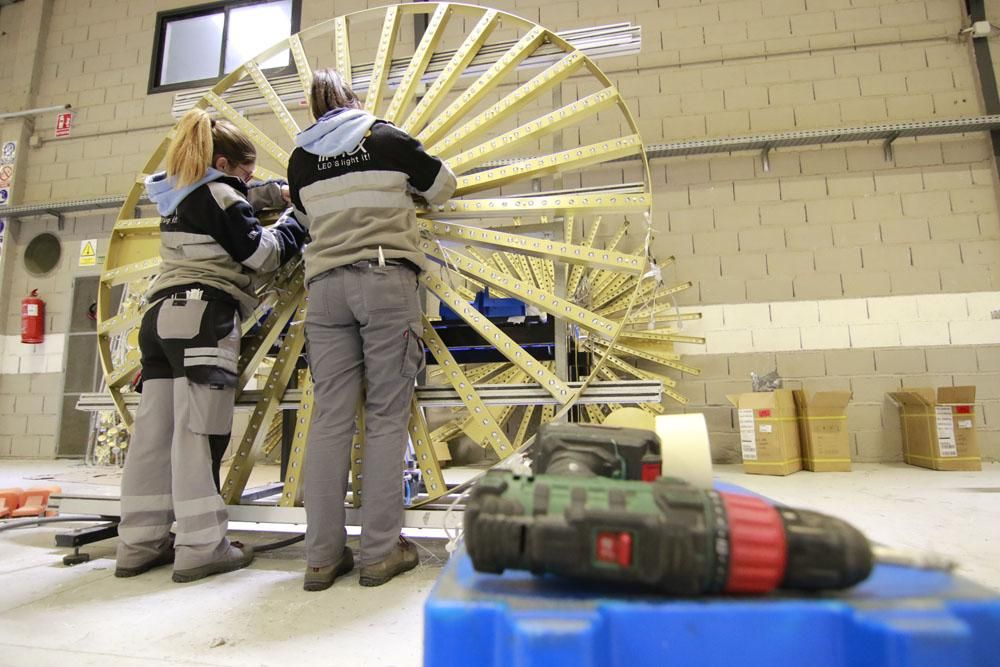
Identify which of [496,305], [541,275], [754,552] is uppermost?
[541,275]

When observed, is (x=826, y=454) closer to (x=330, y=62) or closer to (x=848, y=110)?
(x=848, y=110)

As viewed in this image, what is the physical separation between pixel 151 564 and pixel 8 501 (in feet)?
4.72

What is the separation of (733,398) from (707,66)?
320 centimetres

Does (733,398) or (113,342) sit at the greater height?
(113,342)

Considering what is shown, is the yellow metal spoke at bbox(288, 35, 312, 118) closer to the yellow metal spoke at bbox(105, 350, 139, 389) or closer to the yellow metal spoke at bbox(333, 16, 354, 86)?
the yellow metal spoke at bbox(333, 16, 354, 86)

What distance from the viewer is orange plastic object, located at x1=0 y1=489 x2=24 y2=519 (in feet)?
8.52

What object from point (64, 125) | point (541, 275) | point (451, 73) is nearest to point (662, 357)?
point (541, 275)

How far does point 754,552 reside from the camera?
0.52m

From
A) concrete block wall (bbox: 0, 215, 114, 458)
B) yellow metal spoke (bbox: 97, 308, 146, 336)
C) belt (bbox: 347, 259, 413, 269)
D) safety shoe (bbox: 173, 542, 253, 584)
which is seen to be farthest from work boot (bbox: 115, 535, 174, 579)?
concrete block wall (bbox: 0, 215, 114, 458)

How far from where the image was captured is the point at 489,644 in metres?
0.51

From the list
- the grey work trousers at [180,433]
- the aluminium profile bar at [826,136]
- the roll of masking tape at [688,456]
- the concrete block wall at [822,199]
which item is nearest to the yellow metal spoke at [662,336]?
the concrete block wall at [822,199]

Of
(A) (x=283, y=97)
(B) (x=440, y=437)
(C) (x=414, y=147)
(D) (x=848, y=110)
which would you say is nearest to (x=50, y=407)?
(B) (x=440, y=437)

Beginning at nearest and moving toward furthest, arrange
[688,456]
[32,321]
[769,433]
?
1. [688,456]
2. [769,433]
3. [32,321]

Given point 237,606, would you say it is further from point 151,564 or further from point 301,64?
point 301,64
